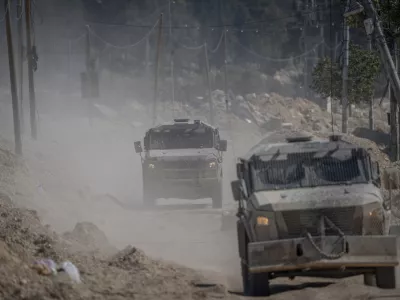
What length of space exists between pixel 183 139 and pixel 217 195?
197 centimetres

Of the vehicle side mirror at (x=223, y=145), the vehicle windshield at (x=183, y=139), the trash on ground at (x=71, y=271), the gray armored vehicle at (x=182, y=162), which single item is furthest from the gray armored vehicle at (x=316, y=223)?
the vehicle windshield at (x=183, y=139)

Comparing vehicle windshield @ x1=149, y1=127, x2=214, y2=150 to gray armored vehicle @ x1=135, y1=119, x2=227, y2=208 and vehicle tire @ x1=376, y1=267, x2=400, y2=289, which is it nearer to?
gray armored vehicle @ x1=135, y1=119, x2=227, y2=208

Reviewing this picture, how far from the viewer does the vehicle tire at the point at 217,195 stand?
2828cm

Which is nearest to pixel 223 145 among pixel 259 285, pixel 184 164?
pixel 184 164

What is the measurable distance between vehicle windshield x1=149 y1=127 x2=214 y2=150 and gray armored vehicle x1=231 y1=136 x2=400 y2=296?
48.1 feet

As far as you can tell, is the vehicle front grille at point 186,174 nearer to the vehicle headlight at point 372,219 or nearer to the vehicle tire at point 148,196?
the vehicle tire at point 148,196

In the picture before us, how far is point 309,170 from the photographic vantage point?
44.3ft

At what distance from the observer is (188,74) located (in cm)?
9488

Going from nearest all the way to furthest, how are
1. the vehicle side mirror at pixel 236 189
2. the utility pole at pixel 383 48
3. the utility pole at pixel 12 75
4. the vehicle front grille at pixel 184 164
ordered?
the vehicle side mirror at pixel 236 189
the utility pole at pixel 383 48
the vehicle front grille at pixel 184 164
the utility pole at pixel 12 75

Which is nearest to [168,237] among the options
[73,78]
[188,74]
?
[73,78]

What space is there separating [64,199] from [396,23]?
11679 millimetres

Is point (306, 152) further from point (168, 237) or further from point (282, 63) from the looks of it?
point (282, 63)

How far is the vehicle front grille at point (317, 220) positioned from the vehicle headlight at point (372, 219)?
0.23ft

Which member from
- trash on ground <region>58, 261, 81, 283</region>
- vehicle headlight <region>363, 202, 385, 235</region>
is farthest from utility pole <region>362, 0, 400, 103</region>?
trash on ground <region>58, 261, 81, 283</region>
